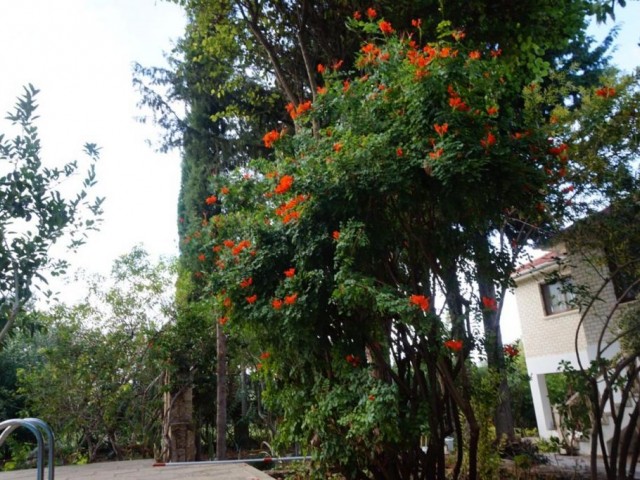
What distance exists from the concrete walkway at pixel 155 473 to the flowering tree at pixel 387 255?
1122 millimetres

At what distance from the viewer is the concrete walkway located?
6.01m

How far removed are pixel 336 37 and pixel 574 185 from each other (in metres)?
4.19

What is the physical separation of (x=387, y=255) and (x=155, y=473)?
4174 millimetres

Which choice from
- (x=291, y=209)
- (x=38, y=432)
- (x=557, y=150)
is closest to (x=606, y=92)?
(x=557, y=150)

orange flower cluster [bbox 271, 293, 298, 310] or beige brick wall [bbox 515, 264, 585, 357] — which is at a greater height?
beige brick wall [bbox 515, 264, 585, 357]

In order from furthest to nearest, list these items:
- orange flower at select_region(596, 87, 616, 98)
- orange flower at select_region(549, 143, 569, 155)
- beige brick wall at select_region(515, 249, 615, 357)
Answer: beige brick wall at select_region(515, 249, 615, 357) < orange flower at select_region(596, 87, 616, 98) < orange flower at select_region(549, 143, 569, 155)

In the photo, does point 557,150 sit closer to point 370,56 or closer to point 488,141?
point 488,141

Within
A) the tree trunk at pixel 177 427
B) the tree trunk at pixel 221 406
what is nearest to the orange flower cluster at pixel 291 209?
the tree trunk at pixel 221 406

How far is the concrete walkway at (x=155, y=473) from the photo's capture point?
6008 millimetres

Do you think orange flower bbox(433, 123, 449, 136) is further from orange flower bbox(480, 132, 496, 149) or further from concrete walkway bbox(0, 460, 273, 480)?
concrete walkway bbox(0, 460, 273, 480)

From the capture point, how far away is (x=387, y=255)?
514 cm

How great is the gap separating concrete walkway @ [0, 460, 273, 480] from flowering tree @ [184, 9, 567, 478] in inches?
44.2

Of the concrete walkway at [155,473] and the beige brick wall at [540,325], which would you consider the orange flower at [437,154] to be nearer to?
the concrete walkway at [155,473]

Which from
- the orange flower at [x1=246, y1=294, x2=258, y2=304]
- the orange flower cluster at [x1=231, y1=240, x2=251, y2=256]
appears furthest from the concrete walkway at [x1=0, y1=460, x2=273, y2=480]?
the orange flower cluster at [x1=231, y1=240, x2=251, y2=256]
